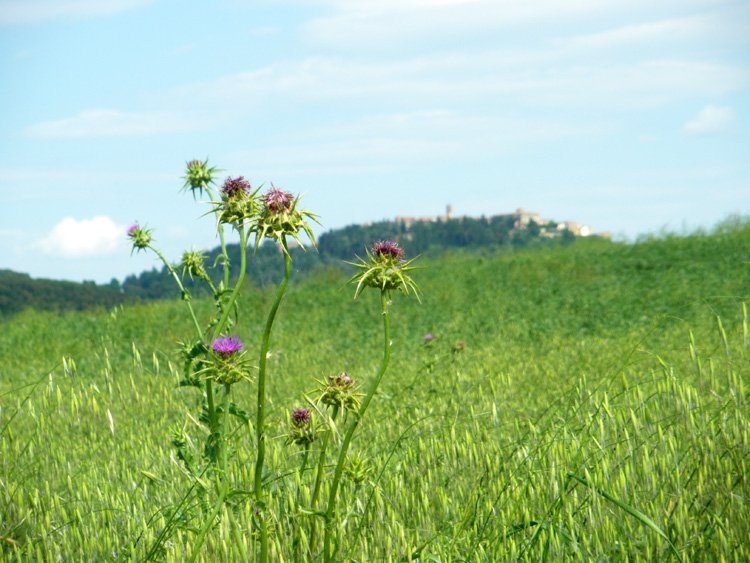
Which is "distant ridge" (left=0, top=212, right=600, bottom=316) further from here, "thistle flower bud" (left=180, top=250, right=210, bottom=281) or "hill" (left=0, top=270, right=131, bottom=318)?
"thistle flower bud" (left=180, top=250, right=210, bottom=281)

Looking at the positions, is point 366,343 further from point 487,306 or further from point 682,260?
point 682,260

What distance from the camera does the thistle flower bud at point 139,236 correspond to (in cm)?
425

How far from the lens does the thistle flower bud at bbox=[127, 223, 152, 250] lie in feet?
13.9

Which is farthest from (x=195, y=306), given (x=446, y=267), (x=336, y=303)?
(x=446, y=267)

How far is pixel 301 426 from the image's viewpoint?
2.62m

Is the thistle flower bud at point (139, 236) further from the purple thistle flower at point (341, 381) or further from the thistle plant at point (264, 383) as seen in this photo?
the purple thistle flower at point (341, 381)

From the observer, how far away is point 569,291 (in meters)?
13.2

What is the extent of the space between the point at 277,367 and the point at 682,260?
9.13 meters

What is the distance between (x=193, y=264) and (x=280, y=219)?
1.84 meters

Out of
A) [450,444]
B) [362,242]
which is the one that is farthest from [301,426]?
[362,242]

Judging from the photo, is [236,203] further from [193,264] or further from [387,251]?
[193,264]

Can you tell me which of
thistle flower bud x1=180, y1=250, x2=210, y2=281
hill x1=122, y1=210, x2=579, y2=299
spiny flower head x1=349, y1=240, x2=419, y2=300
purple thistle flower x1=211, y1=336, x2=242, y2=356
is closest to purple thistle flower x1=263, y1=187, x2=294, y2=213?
spiny flower head x1=349, y1=240, x2=419, y2=300

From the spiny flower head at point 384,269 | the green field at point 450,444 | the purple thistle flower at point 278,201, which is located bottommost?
the green field at point 450,444

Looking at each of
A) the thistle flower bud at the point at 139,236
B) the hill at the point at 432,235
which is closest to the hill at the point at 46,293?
the hill at the point at 432,235
